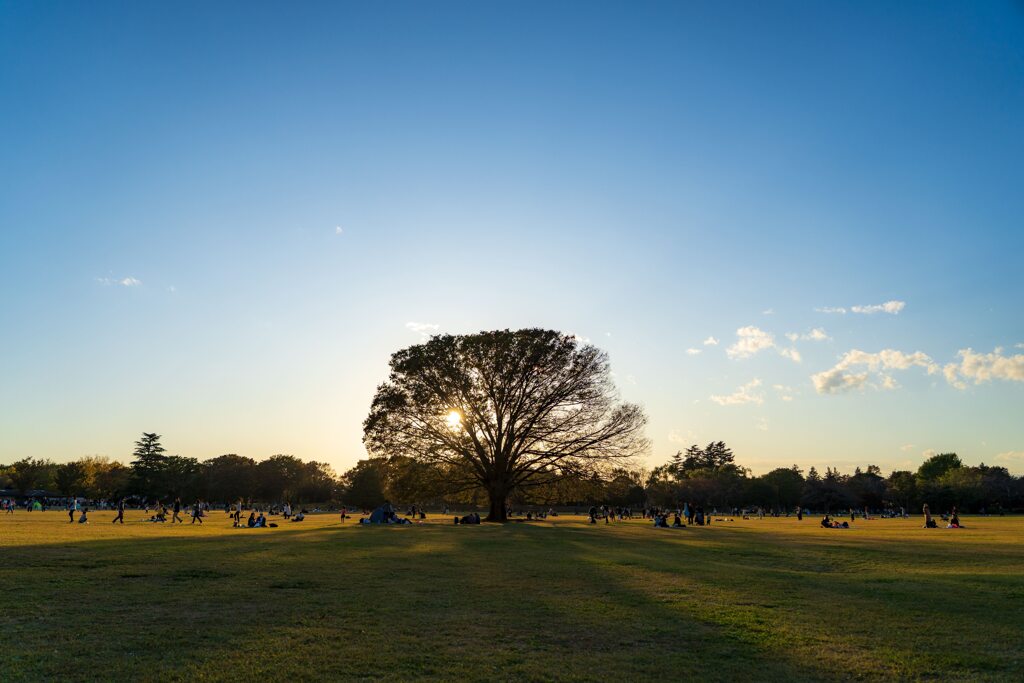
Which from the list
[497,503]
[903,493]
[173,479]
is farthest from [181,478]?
[903,493]

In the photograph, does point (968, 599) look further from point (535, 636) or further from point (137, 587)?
point (137, 587)

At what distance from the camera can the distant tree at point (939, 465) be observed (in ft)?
542

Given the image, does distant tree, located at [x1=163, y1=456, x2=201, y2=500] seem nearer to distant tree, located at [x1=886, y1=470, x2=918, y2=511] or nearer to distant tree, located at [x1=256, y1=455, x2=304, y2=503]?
distant tree, located at [x1=256, y1=455, x2=304, y2=503]

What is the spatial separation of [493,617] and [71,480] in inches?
4999

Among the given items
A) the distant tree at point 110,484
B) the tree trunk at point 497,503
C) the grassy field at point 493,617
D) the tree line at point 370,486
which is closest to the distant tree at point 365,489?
the tree line at point 370,486

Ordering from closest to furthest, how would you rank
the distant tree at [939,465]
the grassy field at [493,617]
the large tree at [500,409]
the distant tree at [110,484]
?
the grassy field at [493,617] < the large tree at [500,409] < the distant tree at [110,484] < the distant tree at [939,465]

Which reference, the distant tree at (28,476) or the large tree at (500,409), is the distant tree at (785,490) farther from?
the distant tree at (28,476)

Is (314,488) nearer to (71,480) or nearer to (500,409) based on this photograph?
(71,480)

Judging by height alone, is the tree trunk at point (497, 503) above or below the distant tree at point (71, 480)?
above

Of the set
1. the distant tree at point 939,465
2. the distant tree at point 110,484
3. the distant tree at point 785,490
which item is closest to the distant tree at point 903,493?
the distant tree at point 785,490

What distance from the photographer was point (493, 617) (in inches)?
456

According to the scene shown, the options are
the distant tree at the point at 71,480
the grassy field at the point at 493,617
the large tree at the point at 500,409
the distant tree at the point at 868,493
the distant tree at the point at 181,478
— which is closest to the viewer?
the grassy field at the point at 493,617

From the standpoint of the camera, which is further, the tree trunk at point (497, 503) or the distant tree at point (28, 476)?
the distant tree at point (28, 476)

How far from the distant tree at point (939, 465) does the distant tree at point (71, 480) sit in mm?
192329
